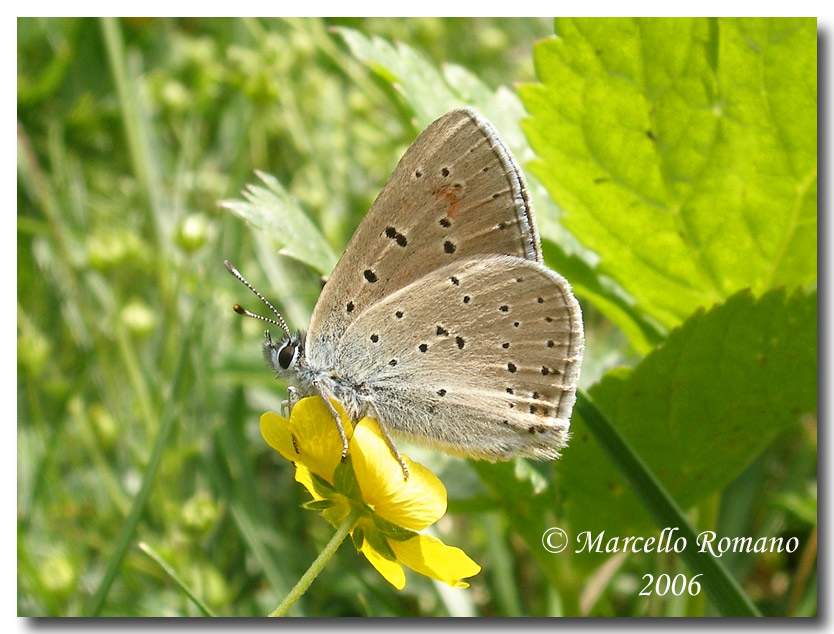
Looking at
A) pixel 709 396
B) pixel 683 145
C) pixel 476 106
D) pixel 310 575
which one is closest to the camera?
pixel 310 575

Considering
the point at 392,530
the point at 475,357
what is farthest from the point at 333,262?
the point at 392,530

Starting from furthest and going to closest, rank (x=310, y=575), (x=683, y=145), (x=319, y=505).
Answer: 1. (x=683, y=145)
2. (x=319, y=505)
3. (x=310, y=575)

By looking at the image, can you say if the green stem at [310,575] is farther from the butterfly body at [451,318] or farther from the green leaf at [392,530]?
the butterfly body at [451,318]

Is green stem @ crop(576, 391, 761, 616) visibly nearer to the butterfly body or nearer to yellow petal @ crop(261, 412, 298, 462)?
the butterfly body

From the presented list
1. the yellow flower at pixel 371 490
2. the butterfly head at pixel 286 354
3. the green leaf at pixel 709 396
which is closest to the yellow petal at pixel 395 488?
the yellow flower at pixel 371 490

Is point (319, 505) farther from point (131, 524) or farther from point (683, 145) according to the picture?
point (683, 145)

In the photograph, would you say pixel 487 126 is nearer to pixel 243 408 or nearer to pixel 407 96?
pixel 407 96

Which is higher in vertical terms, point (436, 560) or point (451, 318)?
point (451, 318)
